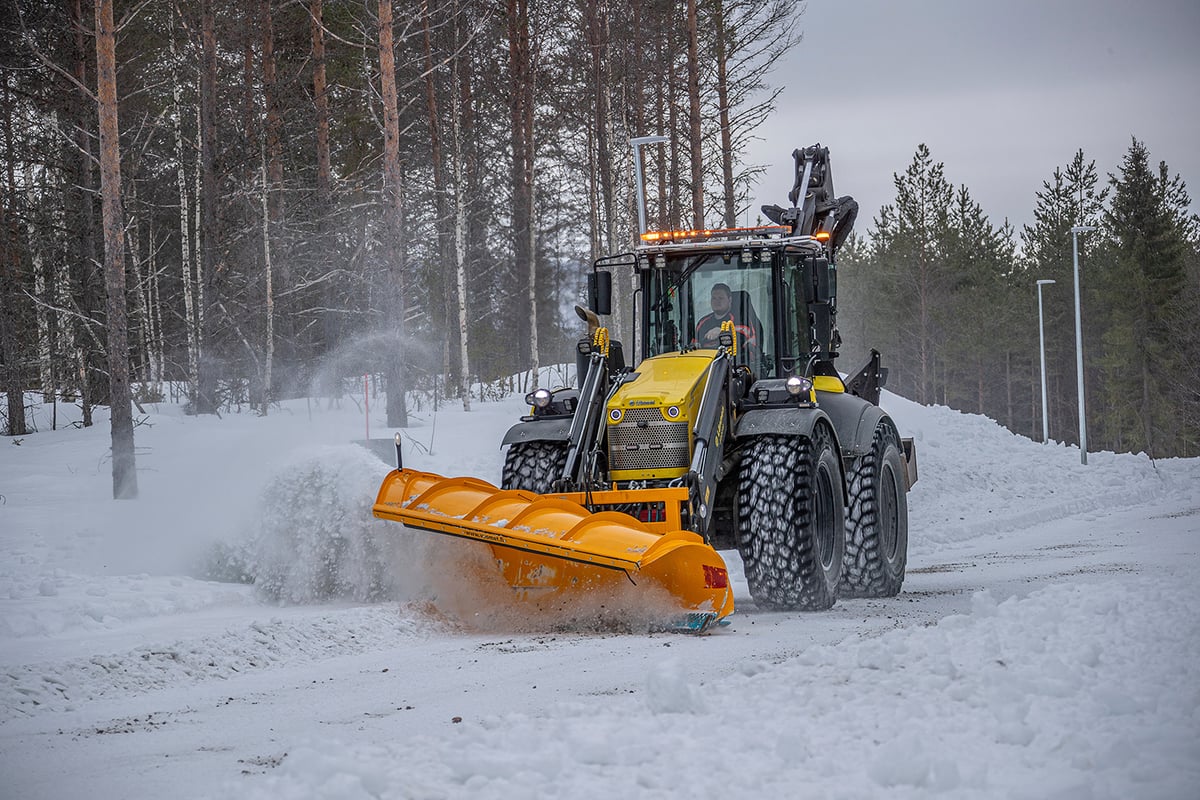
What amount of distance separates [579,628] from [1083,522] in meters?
12.5

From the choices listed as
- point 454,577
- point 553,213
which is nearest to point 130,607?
point 454,577

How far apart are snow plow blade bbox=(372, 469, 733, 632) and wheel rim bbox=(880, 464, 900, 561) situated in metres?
3.80

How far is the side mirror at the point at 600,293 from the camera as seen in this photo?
10.1 m

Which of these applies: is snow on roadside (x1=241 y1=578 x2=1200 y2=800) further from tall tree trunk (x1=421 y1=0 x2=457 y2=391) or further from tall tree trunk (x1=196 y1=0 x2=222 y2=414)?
tall tree trunk (x1=421 y1=0 x2=457 y2=391)

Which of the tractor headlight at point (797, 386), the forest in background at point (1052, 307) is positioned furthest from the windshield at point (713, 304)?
the forest in background at point (1052, 307)

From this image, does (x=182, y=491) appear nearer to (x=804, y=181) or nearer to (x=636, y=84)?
(x=804, y=181)

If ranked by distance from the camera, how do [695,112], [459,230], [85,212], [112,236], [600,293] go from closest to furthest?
[600,293] → [112,236] → [85,212] → [459,230] → [695,112]

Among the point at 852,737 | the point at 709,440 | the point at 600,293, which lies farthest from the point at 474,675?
the point at 600,293

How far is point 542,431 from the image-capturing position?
961 cm

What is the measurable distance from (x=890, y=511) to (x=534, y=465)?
12.4 ft

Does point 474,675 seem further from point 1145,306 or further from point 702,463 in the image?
point 1145,306

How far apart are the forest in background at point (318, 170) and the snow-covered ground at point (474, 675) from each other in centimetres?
591

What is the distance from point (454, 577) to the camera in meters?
8.78

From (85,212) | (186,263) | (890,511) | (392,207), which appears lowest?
(890,511)
